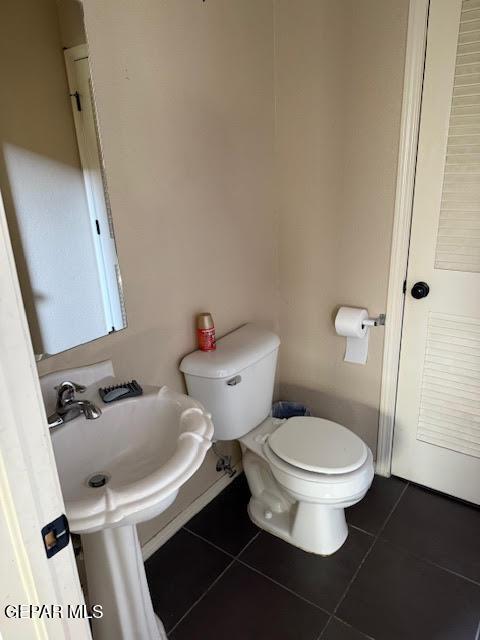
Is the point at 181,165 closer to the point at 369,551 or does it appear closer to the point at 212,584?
the point at 212,584

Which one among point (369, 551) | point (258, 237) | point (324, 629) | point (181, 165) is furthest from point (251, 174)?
point (324, 629)

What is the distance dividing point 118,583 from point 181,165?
1.32m

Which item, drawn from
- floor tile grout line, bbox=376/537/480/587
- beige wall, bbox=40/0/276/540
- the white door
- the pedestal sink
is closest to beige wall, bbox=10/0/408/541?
beige wall, bbox=40/0/276/540

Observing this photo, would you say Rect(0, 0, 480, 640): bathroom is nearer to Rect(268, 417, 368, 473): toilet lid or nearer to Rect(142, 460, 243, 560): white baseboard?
Rect(142, 460, 243, 560): white baseboard

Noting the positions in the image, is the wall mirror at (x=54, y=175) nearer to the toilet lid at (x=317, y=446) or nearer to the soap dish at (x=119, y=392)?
the soap dish at (x=119, y=392)

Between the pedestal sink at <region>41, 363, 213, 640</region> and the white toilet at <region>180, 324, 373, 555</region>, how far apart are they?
383 mm

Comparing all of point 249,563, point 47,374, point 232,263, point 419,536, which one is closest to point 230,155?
point 232,263

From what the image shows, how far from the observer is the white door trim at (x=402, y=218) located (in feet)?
5.00

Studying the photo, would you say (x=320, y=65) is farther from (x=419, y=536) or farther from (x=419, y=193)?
(x=419, y=536)

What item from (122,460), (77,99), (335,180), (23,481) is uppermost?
(77,99)

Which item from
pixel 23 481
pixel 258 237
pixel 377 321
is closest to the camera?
pixel 23 481

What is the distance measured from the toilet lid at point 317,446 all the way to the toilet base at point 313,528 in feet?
0.58

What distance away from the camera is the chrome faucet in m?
1.12

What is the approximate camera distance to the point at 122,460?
Result: 1224 mm
